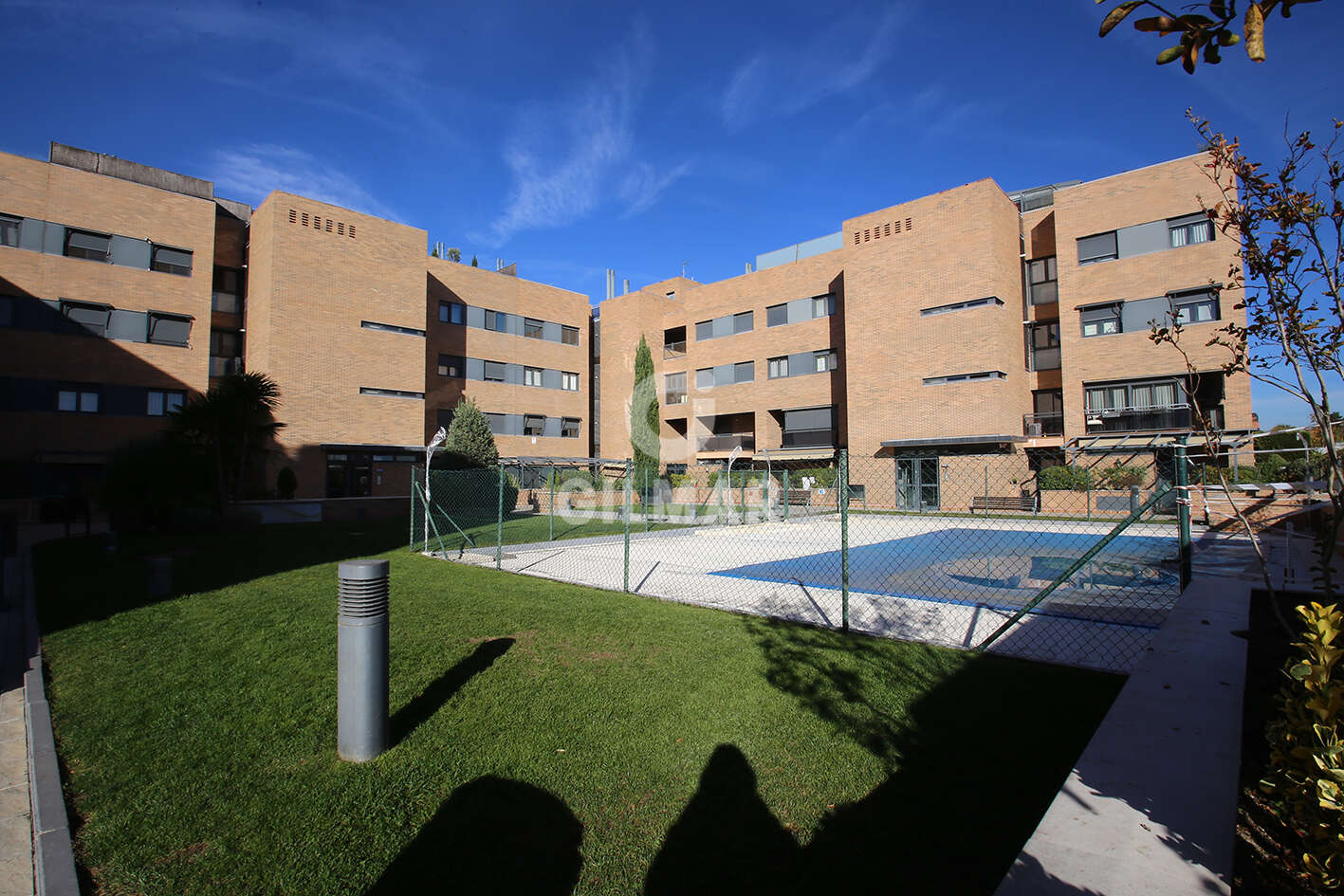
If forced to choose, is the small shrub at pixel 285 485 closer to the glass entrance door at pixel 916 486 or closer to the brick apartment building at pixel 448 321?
the brick apartment building at pixel 448 321

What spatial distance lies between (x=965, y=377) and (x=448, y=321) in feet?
84.5

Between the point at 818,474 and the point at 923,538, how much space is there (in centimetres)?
1094

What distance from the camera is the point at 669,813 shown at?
303 centimetres

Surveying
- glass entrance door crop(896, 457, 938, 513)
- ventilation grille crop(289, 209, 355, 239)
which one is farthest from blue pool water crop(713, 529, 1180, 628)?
ventilation grille crop(289, 209, 355, 239)

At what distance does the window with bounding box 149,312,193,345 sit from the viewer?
26.3 meters

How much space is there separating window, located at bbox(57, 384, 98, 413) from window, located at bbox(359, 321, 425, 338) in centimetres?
1000

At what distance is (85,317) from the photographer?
82.2 feet

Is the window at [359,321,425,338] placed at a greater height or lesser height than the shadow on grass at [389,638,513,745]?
greater

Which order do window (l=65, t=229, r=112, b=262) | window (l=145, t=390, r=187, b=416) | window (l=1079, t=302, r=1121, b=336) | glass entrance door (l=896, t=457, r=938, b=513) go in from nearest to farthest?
window (l=65, t=229, r=112, b=262) → window (l=145, t=390, r=187, b=416) → window (l=1079, t=302, r=1121, b=336) → glass entrance door (l=896, t=457, r=938, b=513)

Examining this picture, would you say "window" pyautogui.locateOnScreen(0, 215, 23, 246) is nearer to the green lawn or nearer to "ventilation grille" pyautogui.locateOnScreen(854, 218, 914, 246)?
the green lawn

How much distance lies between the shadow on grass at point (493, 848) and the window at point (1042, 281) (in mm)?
32523

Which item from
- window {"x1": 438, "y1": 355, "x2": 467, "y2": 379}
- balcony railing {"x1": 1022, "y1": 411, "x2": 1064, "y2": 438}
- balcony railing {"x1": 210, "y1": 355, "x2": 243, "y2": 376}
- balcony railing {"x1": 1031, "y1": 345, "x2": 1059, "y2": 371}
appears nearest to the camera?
balcony railing {"x1": 1022, "y1": 411, "x2": 1064, "y2": 438}

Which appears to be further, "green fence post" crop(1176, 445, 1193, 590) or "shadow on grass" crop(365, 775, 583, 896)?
"green fence post" crop(1176, 445, 1193, 590)

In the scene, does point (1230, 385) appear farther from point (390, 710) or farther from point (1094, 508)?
point (390, 710)
